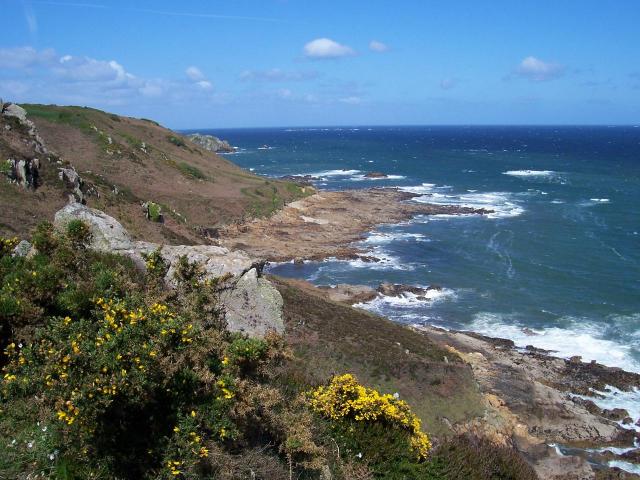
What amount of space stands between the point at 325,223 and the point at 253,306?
46364mm

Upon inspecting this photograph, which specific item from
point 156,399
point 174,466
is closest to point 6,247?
point 156,399

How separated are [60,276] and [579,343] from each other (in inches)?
1187

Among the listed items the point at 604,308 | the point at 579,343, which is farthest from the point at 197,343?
the point at 604,308

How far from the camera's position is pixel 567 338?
32.2 m

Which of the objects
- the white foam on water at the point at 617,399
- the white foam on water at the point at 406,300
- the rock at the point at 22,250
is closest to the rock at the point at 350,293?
the white foam on water at the point at 406,300

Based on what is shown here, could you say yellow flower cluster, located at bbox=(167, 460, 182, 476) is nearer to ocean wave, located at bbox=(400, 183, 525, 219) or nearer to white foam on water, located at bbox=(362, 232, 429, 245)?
white foam on water, located at bbox=(362, 232, 429, 245)

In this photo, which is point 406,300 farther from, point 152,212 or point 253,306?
point 253,306

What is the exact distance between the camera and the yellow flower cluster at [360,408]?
10.8 m

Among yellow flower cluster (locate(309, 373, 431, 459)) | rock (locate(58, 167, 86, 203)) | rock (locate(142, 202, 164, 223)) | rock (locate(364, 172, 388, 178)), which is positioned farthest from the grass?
rock (locate(364, 172, 388, 178))

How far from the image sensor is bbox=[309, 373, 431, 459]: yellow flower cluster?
10.8 metres

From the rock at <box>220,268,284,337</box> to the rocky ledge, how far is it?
107ft

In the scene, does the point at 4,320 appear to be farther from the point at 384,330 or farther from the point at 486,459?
the point at 384,330

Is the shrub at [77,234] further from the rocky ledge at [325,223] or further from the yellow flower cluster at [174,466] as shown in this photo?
the rocky ledge at [325,223]

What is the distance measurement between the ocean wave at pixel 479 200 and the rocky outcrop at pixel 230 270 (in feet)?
179
